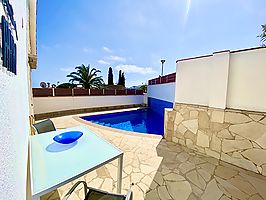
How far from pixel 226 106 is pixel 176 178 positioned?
2.10 m

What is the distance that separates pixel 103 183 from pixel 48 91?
849 centimetres

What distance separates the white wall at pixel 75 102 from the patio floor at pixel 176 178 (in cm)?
743

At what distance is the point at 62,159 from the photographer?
1570mm

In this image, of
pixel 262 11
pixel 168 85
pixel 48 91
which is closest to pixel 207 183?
pixel 262 11

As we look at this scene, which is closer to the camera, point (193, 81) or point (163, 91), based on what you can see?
point (193, 81)

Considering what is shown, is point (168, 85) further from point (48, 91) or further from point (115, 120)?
point (48, 91)

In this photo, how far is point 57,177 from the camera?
1269 millimetres

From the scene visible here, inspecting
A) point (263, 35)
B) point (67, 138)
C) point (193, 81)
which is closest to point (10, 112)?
point (67, 138)

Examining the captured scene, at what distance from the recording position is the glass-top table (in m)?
1.22

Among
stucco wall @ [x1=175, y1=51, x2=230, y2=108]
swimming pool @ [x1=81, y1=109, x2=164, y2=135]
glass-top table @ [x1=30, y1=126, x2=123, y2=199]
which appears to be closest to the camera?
glass-top table @ [x1=30, y1=126, x2=123, y2=199]

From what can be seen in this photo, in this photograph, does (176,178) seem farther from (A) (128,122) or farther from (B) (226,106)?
(A) (128,122)

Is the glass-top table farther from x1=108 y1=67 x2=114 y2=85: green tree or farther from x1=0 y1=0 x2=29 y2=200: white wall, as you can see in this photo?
x1=108 y1=67 x2=114 y2=85: green tree

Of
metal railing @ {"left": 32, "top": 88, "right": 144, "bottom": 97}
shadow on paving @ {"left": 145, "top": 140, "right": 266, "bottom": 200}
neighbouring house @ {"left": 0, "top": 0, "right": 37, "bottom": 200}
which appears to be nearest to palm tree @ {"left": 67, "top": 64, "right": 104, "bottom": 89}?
metal railing @ {"left": 32, "top": 88, "right": 144, "bottom": 97}

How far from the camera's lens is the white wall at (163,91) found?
9.97m
